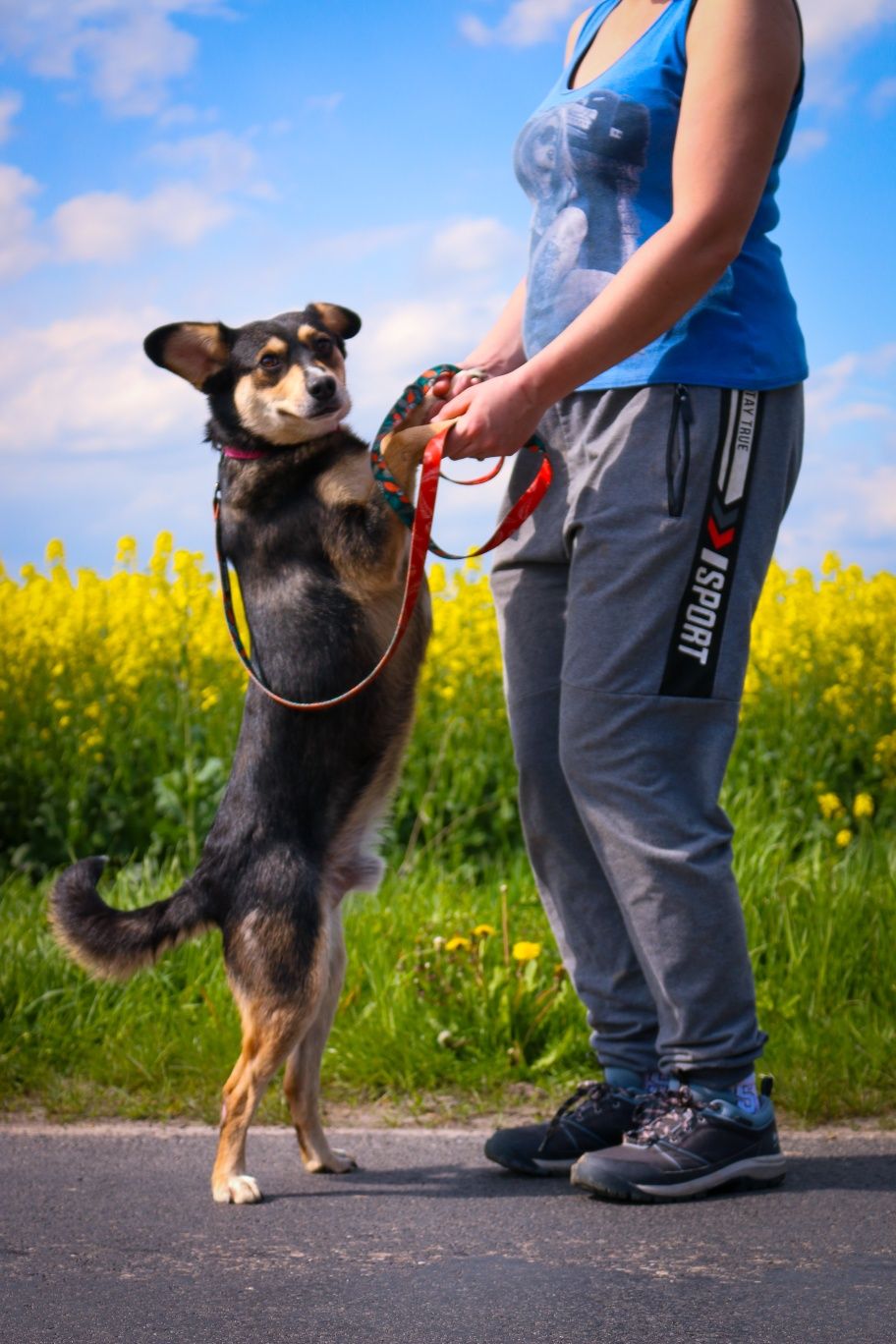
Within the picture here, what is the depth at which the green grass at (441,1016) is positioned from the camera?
11.9 ft

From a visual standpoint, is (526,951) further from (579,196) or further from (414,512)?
(579,196)

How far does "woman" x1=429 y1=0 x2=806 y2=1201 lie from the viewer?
272cm

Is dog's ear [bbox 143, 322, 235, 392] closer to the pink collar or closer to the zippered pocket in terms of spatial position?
the pink collar

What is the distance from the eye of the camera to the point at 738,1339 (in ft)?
6.95

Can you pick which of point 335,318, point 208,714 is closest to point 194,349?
point 335,318

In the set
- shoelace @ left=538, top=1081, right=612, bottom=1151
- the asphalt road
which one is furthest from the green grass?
shoelace @ left=538, top=1081, right=612, bottom=1151

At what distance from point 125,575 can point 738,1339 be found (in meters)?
5.25

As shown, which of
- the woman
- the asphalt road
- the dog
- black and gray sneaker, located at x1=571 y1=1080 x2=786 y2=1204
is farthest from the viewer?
the dog

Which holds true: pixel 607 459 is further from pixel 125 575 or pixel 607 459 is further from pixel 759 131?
pixel 125 575

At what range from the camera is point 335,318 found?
390 cm

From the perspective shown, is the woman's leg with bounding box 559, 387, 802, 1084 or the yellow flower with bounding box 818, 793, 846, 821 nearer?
the woman's leg with bounding box 559, 387, 802, 1084

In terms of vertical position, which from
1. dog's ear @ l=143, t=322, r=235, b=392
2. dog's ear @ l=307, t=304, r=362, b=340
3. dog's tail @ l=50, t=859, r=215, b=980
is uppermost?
dog's ear @ l=307, t=304, r=362, b=340

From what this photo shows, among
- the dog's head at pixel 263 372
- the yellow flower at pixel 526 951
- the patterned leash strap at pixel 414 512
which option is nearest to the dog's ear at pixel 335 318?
the dog's head at pixel 263 372

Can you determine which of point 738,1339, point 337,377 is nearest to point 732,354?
point 337,377
